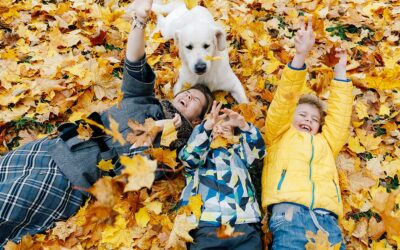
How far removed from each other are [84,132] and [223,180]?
1.02m

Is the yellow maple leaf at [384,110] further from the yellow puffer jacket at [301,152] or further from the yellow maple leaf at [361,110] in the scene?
the yellow puffer jacket at [301,152]

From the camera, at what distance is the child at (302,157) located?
7.75 ft

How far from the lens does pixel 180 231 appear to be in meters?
2.36

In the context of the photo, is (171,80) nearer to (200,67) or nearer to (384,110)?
Answer: (200,67)

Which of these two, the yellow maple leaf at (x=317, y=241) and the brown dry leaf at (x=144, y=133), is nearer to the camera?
the yellow maple leaf at (x=317, y=241)

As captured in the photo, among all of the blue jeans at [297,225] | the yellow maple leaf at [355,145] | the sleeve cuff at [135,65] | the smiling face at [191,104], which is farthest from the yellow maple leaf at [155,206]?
the yellow maple leaf at [355,145]

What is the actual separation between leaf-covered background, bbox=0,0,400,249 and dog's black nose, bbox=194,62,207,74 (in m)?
0.38

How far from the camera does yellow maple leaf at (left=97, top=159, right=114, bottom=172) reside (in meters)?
2.56

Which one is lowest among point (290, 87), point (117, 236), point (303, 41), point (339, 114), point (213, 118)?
point (117, 236)

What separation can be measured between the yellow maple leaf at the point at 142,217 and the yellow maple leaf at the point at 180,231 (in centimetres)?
24

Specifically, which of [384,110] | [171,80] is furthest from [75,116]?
[384,110]

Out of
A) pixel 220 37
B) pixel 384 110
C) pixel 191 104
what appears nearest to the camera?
pixel 191 104

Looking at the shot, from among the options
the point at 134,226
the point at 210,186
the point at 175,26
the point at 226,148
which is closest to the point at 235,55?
the point at 175,26

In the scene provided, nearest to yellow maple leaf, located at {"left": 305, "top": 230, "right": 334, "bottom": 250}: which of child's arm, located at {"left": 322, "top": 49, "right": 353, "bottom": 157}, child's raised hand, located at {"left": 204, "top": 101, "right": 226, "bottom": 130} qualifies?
Result: child's arm, located at {"left": 322, "top": 49, "right": 353, "bottom": 157}
